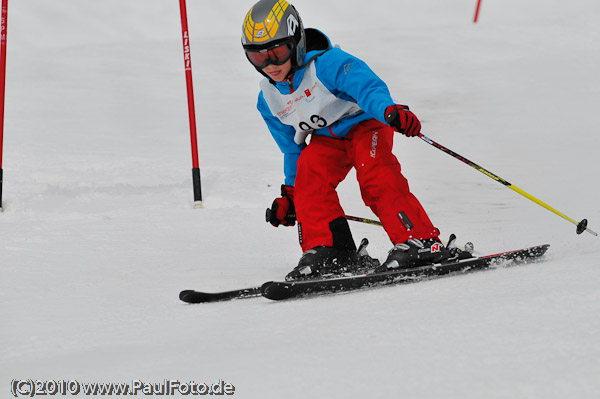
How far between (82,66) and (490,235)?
23.5ft

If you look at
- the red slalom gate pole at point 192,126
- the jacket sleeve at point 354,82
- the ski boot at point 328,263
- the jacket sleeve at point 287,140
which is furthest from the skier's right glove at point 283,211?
the red slalom gate pole at point 192,126

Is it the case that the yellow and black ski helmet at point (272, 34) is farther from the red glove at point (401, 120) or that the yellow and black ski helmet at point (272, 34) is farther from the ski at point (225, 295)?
the ski at point (225, 295)

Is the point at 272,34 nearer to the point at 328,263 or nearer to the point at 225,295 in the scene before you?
the point at 328,263

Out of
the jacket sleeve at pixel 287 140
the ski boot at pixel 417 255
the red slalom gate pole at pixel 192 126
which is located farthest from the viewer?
the red slalom gate pole at pixel 192 126

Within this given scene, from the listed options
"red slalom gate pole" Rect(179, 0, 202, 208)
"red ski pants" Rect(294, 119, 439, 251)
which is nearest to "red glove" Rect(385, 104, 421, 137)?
"red ski pants" Rect(294, 119, 439, 251)

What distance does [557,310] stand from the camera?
5.38ft

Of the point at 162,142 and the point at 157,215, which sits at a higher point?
the point at 162,142

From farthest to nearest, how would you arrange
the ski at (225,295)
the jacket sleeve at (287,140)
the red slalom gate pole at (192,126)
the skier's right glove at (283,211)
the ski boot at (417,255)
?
1. the red slalom gate pole at (192,126)
2. the jacket sleeve at (287,140)
3. the skier's right glove at (283,211)
4. the ski boot at (417,255)
5. the ski at (225,295)

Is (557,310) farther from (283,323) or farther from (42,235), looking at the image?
(42,235)

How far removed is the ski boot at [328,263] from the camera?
281 cm

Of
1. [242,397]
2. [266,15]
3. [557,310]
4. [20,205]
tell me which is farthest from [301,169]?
[20,205]

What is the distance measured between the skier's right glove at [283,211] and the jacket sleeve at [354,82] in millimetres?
564

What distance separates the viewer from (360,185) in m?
2.98

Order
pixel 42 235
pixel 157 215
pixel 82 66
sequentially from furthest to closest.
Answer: pixel 82 66
pixel 157 215
pixel 42 235
